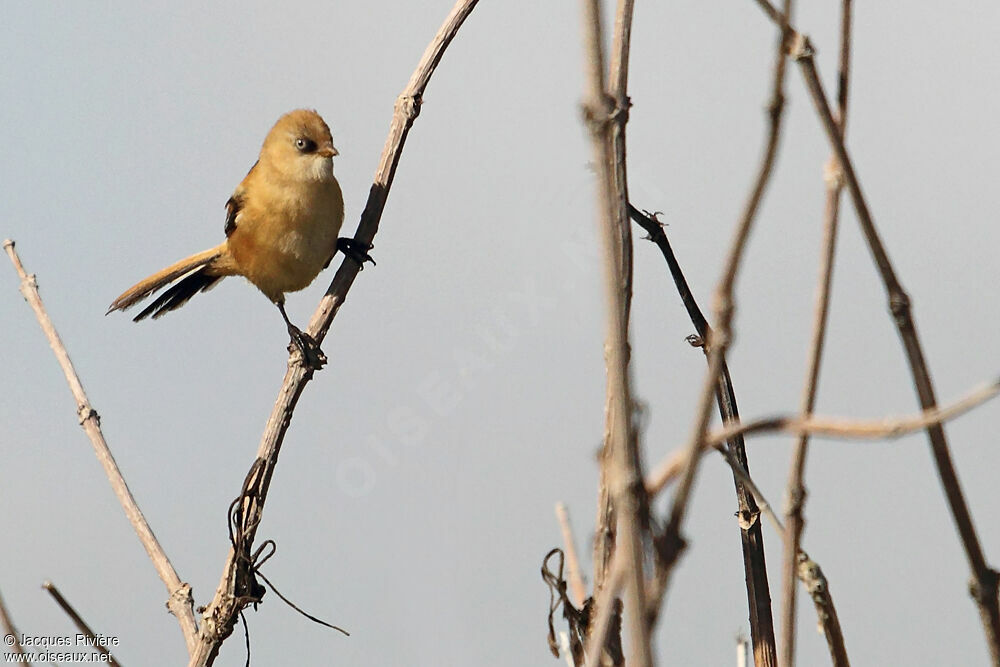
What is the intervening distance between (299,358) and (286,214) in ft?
5.34

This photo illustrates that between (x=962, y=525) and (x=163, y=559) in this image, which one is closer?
(x=962, y=525)

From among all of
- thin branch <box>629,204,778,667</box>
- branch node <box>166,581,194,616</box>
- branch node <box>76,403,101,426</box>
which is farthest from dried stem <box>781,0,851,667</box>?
branch node <box>76,403,101,426</box>

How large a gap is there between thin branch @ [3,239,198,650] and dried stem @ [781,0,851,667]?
1.44 meters

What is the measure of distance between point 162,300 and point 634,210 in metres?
3.17

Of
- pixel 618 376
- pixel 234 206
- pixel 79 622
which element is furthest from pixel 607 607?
pixel 234 206

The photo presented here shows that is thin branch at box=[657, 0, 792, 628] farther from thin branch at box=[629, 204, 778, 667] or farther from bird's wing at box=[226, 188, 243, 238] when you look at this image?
bird's wing at box=[226, 188, 243, 238]

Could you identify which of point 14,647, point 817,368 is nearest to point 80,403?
point 14,647

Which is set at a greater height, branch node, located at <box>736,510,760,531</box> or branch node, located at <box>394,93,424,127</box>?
branch node, located at <box>394,93,424,127</box>

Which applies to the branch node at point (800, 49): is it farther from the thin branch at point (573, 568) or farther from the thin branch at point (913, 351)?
the thin branch at point (573, 568)

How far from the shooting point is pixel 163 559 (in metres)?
2.09

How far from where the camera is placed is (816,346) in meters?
0.81

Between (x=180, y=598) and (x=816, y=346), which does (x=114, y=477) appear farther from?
(x=816, y=346)

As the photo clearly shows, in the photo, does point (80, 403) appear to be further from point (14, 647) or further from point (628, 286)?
point (628, 286)

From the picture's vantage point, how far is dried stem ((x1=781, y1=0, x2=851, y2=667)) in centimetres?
80
